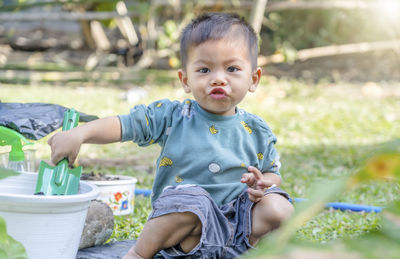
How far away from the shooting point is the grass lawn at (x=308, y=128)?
7.70ft

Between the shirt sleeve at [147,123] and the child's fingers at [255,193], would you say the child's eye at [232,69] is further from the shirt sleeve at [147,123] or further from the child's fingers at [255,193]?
the child's fingers at [255,193]

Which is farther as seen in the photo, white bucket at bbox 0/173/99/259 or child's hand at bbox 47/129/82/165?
child's hand at bbox 47/129/82/165

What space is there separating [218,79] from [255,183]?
1.20 feet

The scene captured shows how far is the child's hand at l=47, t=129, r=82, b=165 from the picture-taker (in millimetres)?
1498

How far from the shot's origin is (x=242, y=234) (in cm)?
170

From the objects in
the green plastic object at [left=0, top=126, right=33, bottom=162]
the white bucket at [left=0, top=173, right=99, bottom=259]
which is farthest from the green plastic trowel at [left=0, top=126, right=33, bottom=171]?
the white bucket at [left=0, top=173, right=99, bottom=259]

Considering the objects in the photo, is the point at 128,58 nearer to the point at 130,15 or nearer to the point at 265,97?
the point at 130,15

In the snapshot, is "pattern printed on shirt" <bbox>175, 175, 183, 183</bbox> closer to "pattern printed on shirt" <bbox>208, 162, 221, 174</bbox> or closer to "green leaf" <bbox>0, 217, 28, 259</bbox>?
"pattern printed on shirt" <bbox>208, 162, 221, 174</bbox>

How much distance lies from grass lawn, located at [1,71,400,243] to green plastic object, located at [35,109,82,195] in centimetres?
50

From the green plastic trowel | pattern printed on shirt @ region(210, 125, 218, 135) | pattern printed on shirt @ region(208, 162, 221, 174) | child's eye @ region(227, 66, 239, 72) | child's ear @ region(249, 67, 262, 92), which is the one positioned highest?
child's eye @ region(227, 66, 239, 72)

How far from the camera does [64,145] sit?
1498 mm

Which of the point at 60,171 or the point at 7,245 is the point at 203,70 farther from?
the point at 7,245

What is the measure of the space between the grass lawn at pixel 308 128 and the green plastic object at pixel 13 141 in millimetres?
563

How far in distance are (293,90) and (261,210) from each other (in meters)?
4.65
